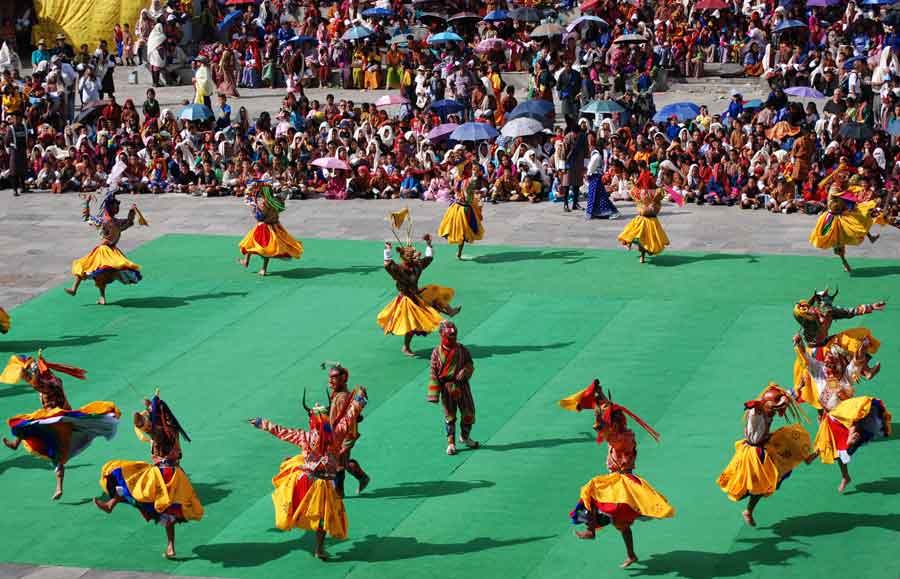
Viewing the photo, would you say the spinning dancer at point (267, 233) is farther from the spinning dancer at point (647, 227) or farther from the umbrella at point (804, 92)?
the umbrella at point (804, 92)

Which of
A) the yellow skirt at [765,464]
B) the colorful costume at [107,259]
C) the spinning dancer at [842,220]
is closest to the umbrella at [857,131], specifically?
the spinning dancer at [842,220]

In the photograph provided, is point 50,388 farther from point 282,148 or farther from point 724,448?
point 282,148

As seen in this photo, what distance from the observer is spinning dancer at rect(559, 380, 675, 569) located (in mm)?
16078

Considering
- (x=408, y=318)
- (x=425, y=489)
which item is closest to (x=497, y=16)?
(x=408, y=318)

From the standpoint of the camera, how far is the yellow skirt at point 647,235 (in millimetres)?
28156

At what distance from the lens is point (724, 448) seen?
19641mm

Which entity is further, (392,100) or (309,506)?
(392,100)

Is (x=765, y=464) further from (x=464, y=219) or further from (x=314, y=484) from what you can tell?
(x=464, y=219)

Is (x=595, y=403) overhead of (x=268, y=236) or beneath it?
overhead

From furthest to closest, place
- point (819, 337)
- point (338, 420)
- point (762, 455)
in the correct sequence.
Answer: point (819, 337)
point (338, 420)
point (762, 455)

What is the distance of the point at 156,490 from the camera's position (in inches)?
667

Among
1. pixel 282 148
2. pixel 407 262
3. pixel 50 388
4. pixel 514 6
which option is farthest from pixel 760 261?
pixel 514 6

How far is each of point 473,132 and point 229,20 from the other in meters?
15.5

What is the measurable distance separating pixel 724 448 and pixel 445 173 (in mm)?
16049
